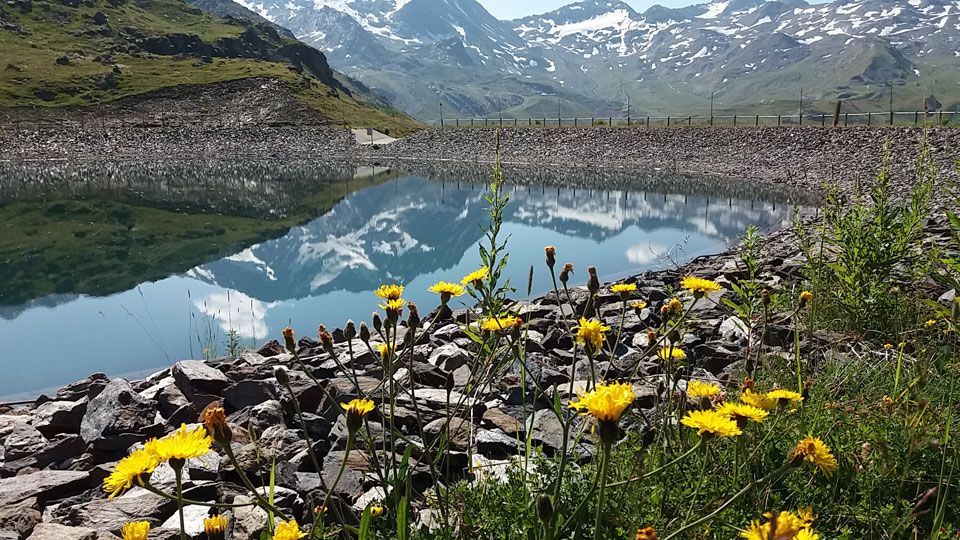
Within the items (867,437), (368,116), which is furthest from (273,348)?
(368,116)

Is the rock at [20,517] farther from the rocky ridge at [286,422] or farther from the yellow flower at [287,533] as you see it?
the yellow flower at [287,533]

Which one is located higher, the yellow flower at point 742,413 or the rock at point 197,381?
the yellow flower at point 742,413

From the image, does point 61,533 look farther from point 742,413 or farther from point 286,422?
point 742,413

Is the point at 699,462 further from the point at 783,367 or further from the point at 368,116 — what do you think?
the point at 368,116

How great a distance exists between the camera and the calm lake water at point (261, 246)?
11172mm

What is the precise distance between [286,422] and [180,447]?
142 inches

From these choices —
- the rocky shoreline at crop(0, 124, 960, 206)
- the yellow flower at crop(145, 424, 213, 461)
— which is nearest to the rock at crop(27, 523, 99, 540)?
the yellow flower at crop(145, 424, 213, 461)

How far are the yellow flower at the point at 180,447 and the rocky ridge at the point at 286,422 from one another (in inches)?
29.4

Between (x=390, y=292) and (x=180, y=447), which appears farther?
(x=390, y=292)

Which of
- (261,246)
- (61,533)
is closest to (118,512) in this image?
(61,533)

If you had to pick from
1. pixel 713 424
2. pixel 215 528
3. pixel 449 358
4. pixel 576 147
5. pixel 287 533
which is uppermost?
pixel 576 147

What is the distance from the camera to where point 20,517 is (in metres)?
3.56

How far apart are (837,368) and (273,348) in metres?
7.07

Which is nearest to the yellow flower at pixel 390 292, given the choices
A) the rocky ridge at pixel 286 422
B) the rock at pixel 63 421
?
the rocky ridge at pixel 286 422
